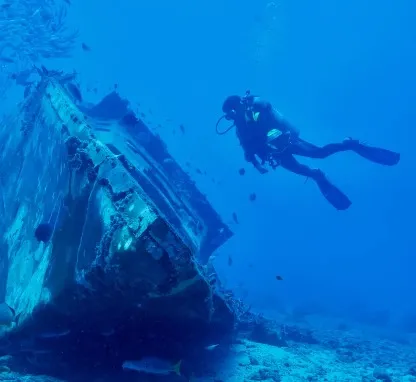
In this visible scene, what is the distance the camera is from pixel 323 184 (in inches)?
380

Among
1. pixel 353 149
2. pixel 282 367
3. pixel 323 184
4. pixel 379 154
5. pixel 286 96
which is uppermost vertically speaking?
pixel 286 96

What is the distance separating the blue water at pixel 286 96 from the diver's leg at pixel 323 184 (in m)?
54.3

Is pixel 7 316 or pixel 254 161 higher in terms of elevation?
pixel 254 161

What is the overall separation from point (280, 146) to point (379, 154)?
8.10 ft

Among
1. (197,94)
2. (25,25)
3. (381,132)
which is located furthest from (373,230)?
(25,25)

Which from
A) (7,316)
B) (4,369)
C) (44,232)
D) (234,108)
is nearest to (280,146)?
(234,108)

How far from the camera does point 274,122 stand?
9367 mm

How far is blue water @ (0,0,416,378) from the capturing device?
80.2 meters

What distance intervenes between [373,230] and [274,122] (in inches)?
3923

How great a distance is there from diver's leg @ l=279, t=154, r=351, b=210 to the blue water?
54.3 m

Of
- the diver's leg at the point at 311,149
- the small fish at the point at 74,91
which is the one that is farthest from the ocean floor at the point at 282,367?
the small fish at the point at 74,91

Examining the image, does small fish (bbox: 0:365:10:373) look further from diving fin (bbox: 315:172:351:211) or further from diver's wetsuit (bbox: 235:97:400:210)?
diving fin (bbox: 315:172:351:211)

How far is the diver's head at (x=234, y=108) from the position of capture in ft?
31.1

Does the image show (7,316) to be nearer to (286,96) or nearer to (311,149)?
(311,149)
